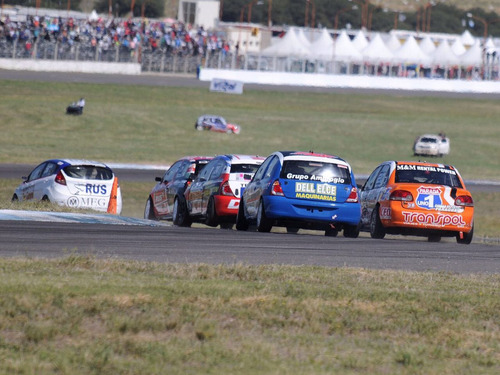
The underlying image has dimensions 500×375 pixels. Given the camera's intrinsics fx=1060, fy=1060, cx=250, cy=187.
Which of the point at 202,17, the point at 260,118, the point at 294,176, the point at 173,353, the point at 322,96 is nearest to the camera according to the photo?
the point at 173,353

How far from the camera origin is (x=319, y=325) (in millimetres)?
7520

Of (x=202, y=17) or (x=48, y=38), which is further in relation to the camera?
(x=202, y=17)

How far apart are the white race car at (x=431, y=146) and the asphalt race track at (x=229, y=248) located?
35.6m

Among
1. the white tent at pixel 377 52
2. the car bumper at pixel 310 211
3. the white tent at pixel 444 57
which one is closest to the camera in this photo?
the car bumper at pixel 310 211

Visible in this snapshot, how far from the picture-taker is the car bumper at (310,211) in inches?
619

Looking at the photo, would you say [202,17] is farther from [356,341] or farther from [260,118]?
[356,341]

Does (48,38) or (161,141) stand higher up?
(48,38)

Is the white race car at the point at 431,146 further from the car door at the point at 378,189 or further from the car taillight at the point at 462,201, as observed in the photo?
the car taillight at the point at 462,201

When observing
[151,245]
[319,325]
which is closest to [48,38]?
[151,245]

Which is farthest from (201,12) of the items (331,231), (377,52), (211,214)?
(331,231)

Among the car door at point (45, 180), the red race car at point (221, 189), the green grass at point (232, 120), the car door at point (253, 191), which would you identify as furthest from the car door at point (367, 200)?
the green grass at point (232, 120)

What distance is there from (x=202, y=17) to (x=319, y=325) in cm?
11203

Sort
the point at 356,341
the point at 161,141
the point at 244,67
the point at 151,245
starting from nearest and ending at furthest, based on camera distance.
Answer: the point at 356,341
the point at 151,245
the point at 161,141
the point at 244,67

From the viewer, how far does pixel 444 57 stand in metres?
84.9
